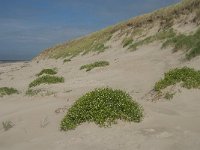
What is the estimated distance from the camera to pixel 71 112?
25.9 feet

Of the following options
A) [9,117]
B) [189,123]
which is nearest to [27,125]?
[9,117]

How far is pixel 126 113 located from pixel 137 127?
47cm

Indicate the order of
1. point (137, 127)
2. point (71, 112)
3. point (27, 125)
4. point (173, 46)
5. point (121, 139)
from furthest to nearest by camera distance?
point (173, 46) < point (27, 125) < point (71, 112) < point (137, 127) < point (121, 139)

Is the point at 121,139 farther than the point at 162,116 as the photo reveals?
No

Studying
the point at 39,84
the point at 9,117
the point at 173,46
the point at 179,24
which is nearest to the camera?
the point at 9,117

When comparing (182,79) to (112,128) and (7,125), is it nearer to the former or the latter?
(112,128)

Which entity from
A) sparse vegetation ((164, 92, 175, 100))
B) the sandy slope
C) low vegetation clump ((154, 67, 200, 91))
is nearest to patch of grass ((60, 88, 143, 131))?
Answer: the sandy slope

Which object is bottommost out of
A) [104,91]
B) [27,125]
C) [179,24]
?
[27,125]

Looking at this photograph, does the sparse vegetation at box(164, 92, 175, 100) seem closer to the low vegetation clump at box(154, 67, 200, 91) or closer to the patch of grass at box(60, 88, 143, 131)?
the low vegetation clump at box(154, 67, 200, 91)

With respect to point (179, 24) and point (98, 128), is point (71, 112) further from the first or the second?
Answer: point (179, 24)

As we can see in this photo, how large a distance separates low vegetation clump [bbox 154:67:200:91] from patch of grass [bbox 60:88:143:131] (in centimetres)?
191

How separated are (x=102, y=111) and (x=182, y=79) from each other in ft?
9.96

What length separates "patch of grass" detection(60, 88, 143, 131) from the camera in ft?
25.0

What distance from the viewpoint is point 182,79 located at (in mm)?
9805
